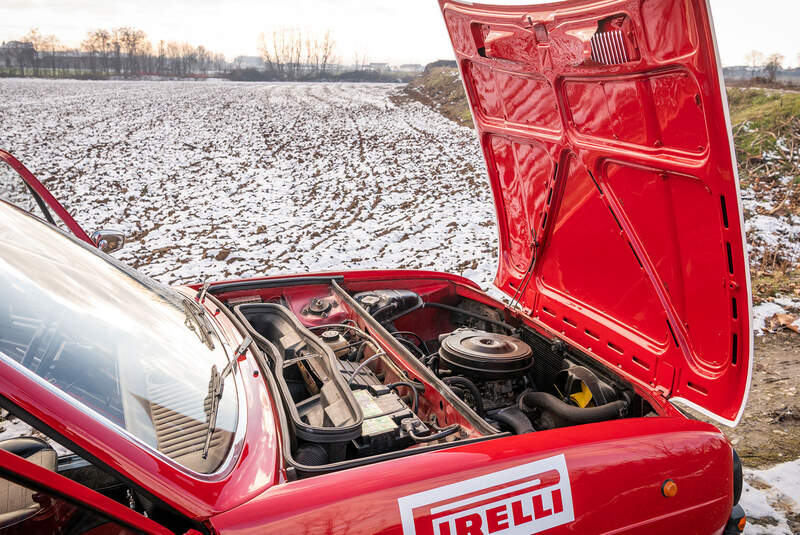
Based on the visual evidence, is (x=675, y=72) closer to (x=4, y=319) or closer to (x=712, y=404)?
(x=712, y=404)

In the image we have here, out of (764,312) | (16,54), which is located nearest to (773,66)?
(764,312)

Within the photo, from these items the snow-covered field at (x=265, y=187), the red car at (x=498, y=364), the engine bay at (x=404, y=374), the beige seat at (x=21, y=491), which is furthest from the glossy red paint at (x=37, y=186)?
the snow-covered field at (x=265, y=187)

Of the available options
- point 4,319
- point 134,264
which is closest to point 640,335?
point 4,319

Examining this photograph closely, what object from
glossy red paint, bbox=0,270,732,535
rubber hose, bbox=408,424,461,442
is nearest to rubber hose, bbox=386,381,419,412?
rubber hose, bbox=408,424,461,442

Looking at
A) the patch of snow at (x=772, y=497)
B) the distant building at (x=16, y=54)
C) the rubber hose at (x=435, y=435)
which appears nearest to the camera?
the rubber hose at (x=435, y=435)

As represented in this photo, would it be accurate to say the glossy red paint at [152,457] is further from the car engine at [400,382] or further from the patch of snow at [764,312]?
the patch of snow at [764,312]

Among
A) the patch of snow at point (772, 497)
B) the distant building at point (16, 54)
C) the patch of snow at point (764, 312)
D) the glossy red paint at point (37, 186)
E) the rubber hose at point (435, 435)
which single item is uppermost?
the distant building at point (16, 54)

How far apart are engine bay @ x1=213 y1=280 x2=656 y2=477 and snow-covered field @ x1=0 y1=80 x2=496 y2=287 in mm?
2697

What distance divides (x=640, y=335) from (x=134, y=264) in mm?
5895

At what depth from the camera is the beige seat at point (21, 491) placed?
167cm

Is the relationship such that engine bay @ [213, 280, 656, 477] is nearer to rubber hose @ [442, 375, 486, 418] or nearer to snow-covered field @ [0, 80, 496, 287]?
rubber hose @ [442, 375, 486, 418]

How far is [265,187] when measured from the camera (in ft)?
37.5

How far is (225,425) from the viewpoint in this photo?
1812 millimetres

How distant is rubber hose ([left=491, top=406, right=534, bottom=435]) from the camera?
2588 mm
